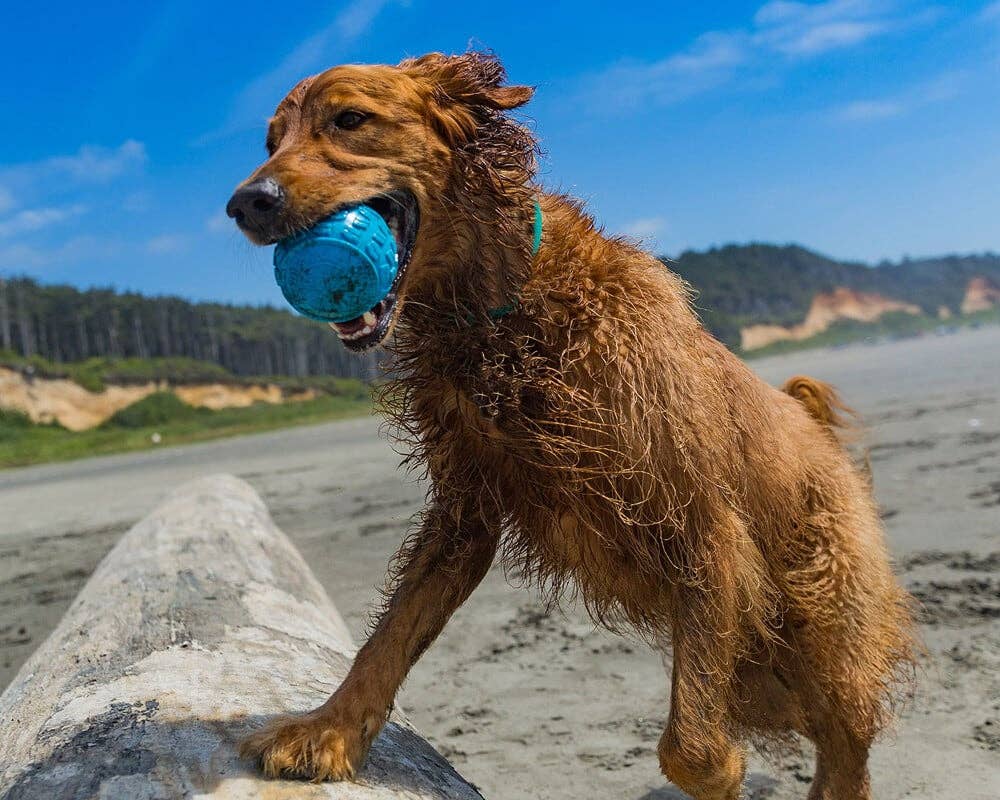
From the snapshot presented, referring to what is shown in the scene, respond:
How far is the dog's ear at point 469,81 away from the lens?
264cm

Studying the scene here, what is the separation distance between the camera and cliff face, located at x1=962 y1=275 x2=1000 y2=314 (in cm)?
11994

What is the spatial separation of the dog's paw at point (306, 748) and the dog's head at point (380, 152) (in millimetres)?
1101

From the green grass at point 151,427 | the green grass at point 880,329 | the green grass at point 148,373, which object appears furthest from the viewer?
the green grass at point 880,329

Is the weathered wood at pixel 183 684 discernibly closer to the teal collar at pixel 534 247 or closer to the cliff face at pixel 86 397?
the teal collar at pixel 534 247

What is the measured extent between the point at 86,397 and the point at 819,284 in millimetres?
91321

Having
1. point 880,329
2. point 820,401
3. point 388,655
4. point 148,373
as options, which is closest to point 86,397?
point 148,373

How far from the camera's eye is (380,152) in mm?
2463

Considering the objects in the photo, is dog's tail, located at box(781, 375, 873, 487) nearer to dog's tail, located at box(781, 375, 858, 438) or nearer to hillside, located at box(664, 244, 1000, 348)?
dog's tail, located at box(781, 375, 858, 438)

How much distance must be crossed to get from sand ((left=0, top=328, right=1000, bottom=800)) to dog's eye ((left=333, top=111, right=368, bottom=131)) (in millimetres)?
2695

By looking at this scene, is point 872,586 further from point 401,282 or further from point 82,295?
point 82,295

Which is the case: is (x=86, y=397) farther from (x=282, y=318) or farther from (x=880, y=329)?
(x=880, y=329)

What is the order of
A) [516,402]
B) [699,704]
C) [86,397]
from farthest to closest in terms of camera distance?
1. [86,397]
2. [699,704]
3. [516,402]

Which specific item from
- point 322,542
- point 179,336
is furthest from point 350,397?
point 322,542

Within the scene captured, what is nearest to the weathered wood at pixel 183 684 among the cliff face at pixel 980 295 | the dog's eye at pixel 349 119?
the dog's eye at pixel 349 119
